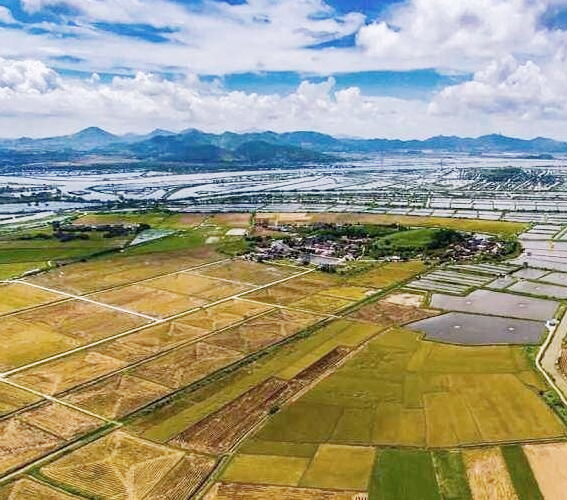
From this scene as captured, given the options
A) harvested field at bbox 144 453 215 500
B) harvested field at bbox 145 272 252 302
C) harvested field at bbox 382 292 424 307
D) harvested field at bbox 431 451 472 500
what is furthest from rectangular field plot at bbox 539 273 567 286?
harvested field at bbox 144 453 215 500

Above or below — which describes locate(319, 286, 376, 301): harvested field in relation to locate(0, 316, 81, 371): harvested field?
above

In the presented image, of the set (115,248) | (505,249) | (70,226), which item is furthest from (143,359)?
(70,226)

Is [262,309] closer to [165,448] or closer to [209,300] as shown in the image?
[209,300]

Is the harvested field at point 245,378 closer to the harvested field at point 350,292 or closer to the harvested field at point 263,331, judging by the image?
the harvested field at point 263,331

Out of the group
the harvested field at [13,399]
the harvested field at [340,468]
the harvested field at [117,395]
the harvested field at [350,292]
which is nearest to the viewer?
the harvested field at [340,468]

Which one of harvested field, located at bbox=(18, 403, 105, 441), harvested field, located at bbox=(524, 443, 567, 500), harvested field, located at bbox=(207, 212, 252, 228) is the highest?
harvested field, located at bbox=(207, 212, 252, 228)

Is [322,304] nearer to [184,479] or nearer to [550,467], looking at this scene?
[550,467]

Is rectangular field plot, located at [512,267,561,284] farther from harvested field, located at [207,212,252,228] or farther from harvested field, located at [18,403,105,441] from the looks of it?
harvested field, located at [207,212,252,228]

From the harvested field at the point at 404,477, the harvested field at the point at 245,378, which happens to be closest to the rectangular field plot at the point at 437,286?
the harvested field at the point at 245,378
